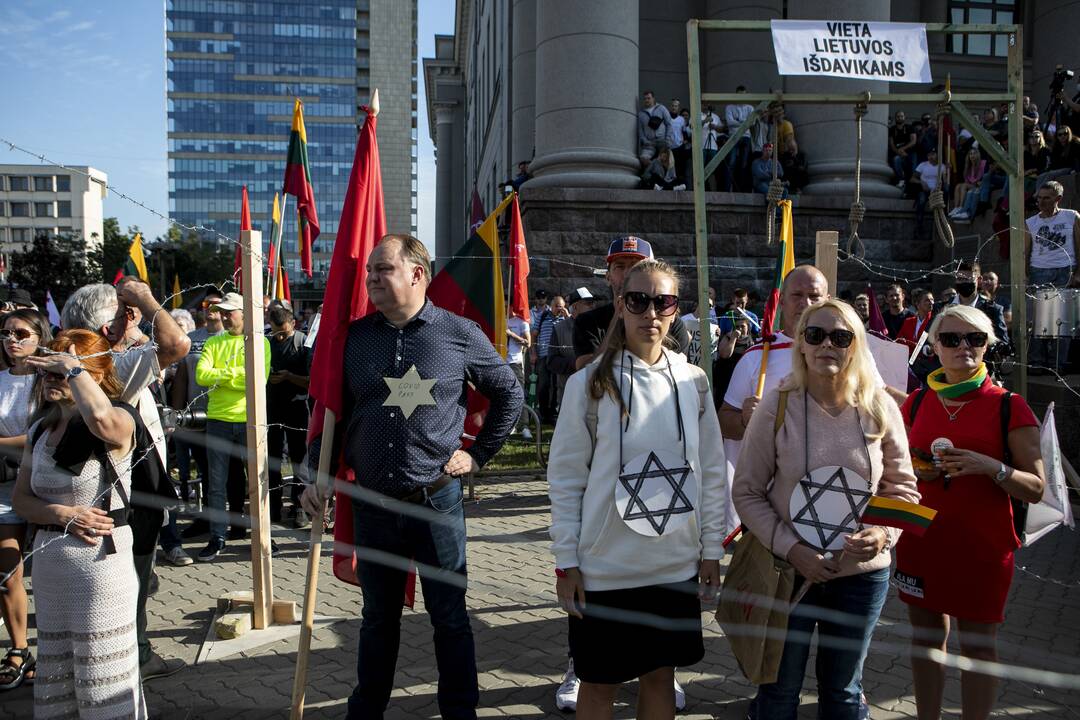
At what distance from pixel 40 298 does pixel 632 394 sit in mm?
40917

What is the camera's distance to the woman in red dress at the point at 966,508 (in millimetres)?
3182

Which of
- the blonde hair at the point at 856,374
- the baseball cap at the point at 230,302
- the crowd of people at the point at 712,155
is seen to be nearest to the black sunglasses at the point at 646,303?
the blonde hair at the point at 856,374

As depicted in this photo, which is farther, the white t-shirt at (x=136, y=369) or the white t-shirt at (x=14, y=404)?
the white t-shirt at (x=14, y=404)

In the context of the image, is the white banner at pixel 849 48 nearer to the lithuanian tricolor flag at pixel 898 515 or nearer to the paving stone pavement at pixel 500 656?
the paving stone pavement at pixel 500 656

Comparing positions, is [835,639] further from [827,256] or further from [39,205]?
[39,205]

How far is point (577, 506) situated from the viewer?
276 centimetres

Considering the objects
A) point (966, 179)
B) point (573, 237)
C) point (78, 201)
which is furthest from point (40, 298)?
point (78, 201)

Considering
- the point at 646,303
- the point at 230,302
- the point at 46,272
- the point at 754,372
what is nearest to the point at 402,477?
the point at 646,303

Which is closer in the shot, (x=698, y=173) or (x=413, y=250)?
(x=413, y=250)

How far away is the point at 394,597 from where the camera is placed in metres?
3.38

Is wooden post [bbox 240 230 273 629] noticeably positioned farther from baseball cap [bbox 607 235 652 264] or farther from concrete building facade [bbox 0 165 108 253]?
concrete building facade [bbox 0 165 108 253]

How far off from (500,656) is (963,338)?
2.85 meters

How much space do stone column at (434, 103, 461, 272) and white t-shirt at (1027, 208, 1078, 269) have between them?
3788cm

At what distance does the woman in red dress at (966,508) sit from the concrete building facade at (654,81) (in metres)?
9.43
